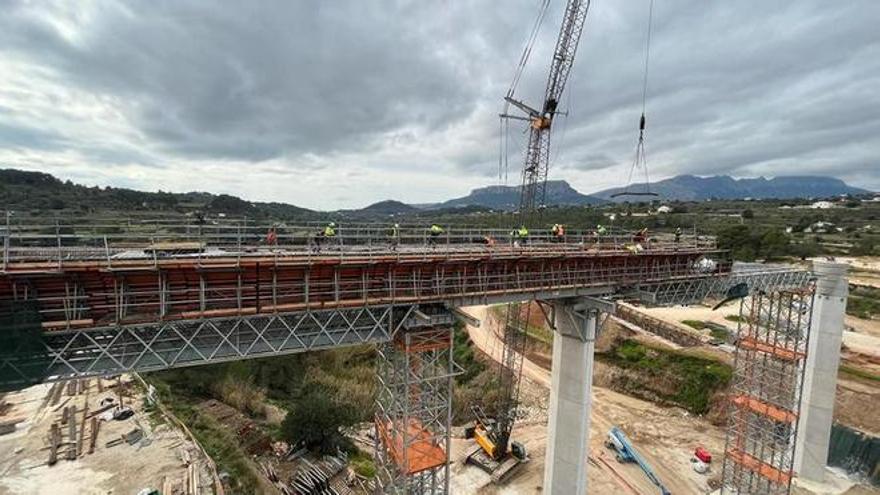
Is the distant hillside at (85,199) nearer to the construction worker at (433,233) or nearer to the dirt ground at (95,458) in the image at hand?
the dirt ground at (95,458)

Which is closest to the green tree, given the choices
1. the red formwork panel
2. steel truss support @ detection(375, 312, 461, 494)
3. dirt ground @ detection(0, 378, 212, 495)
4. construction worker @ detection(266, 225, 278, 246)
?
dirt ground @ detection(0, 378, 212, 495)

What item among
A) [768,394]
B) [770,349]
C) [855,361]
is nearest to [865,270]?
[855,361]

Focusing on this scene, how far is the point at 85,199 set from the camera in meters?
63.3

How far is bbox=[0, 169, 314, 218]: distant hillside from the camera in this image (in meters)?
54.2

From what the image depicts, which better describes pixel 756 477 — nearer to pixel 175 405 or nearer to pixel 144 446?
pixel 144 446

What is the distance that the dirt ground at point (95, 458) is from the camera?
19141mm

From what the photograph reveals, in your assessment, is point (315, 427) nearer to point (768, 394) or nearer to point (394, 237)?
point (394, 237)

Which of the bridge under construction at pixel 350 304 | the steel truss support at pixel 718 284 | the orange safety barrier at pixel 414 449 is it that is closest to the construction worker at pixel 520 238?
the bridge under construction at pixel 350 304

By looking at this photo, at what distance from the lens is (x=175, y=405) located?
94.0 ft

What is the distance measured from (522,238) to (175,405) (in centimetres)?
2579

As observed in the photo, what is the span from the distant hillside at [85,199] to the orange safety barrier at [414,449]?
41.4m

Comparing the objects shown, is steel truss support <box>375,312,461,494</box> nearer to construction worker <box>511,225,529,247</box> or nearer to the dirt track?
construction worker <box>511,225,529,247</box>

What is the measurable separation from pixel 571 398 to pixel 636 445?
15.2m

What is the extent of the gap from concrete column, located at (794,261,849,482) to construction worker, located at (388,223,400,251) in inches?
950
